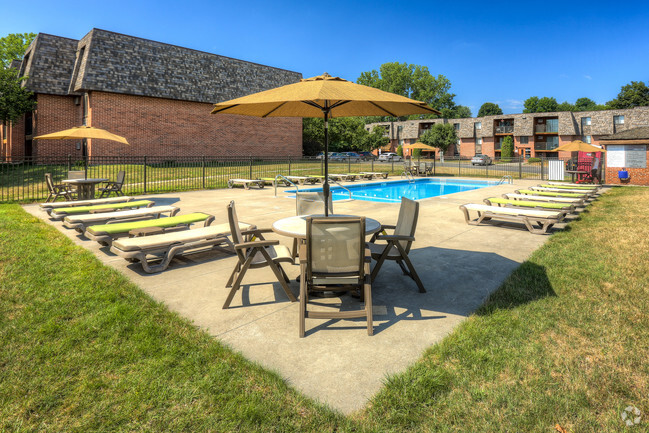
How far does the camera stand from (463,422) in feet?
7.52

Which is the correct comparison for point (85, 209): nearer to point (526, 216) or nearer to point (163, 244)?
point (163, 244)

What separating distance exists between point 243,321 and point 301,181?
16.5m

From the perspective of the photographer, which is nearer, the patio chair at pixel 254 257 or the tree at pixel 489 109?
the patio chair at pixel 254 257

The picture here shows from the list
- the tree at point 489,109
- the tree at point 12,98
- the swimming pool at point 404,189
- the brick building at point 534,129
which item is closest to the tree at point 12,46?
the tree at point 12,98

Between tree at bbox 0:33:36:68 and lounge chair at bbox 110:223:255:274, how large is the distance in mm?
47433

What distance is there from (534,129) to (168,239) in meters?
63.1

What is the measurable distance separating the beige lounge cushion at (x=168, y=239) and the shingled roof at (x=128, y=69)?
2325 cm

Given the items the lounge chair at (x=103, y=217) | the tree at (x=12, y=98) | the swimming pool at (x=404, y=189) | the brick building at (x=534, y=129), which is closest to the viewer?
the lounge chair at (x=103, y=217)

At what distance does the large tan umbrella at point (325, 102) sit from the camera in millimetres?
3787

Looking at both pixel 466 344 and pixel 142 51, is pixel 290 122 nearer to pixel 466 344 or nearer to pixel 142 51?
pixel 142 51

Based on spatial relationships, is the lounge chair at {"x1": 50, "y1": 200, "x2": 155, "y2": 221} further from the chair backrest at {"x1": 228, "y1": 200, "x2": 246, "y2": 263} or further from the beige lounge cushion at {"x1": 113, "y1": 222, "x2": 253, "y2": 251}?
the chair backrest at {"x1": 228, "y1": 200, "x2": 246, "y2": 263}

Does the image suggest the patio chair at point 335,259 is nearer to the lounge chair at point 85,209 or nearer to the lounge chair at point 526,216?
the lounge chair at point 526,216

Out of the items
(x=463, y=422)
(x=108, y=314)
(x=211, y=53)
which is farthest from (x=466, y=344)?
(x=211, y=53)

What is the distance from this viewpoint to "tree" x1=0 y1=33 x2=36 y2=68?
1539 inches
